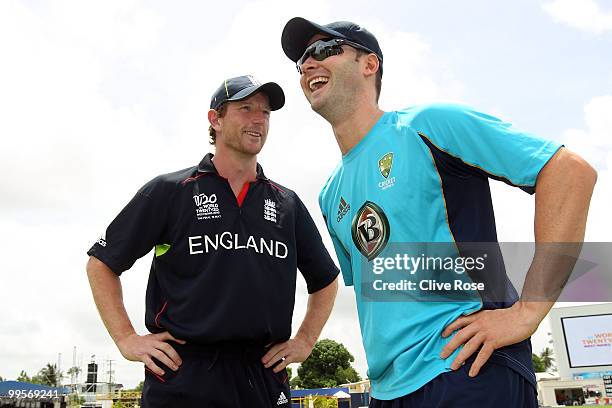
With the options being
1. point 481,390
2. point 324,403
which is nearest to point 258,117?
point 481,390

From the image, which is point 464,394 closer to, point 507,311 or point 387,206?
point 507,311

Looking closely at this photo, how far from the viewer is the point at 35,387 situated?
178ft

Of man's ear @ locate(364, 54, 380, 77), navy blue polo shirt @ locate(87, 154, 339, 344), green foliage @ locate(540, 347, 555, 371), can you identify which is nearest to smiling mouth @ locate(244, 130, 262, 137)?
navy blue polo shirt @ locate(87, 154, 339, 344)

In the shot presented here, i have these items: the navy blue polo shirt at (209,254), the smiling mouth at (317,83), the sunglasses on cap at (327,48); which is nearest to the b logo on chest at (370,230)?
the smiling mouth at (317,83)

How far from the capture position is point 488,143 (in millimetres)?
2350

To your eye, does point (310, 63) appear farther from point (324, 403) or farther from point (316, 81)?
point (324, 403)

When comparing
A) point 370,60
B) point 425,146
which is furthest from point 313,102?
point 425,146

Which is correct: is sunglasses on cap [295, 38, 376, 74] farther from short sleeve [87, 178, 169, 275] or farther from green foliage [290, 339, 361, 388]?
green foliage [290, 339, 361, 388]

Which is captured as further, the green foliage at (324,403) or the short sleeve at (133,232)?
the green foliage at (324,403)

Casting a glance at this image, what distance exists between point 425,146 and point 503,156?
1.17 ft

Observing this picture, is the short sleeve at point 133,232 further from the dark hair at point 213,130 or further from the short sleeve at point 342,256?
the short sleeve at point 342,256

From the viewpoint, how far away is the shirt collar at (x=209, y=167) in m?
4.14

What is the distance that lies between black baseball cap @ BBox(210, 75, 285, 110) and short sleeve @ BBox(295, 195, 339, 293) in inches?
32.4

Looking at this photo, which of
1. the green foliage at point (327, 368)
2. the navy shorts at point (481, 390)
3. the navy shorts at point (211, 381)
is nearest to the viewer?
the navy shorts at point (481, 390)
